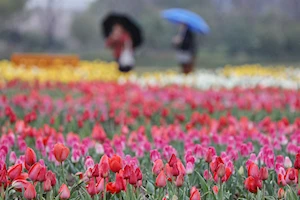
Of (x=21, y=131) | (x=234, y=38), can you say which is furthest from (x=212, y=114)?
(x=234, y=38)

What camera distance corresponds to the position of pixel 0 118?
523cm

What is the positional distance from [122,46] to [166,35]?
1484 cm

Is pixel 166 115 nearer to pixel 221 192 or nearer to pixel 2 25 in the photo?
pixel 221 192

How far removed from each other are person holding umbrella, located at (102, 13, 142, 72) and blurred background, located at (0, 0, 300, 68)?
10.7 metres

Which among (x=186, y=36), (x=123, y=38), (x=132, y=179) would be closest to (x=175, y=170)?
(x=132, y=179)

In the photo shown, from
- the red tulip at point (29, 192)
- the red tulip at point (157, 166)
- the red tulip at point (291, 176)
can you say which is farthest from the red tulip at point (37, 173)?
the red tulip at point (291, 176)

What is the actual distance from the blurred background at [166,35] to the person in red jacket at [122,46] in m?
10.8

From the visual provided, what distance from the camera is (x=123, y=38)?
1418 cm

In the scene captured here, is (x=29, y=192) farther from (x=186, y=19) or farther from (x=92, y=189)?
(x=186, y=19)

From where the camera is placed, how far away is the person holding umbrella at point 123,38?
14.1 metres

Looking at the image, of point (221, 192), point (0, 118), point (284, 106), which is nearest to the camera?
point (221, 192)

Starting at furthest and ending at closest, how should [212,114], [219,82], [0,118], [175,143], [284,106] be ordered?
[219,82] < [284,106] < [212,114] < [0,118] < [175,143]

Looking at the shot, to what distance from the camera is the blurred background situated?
26828mm

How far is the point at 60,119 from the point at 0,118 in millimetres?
679
